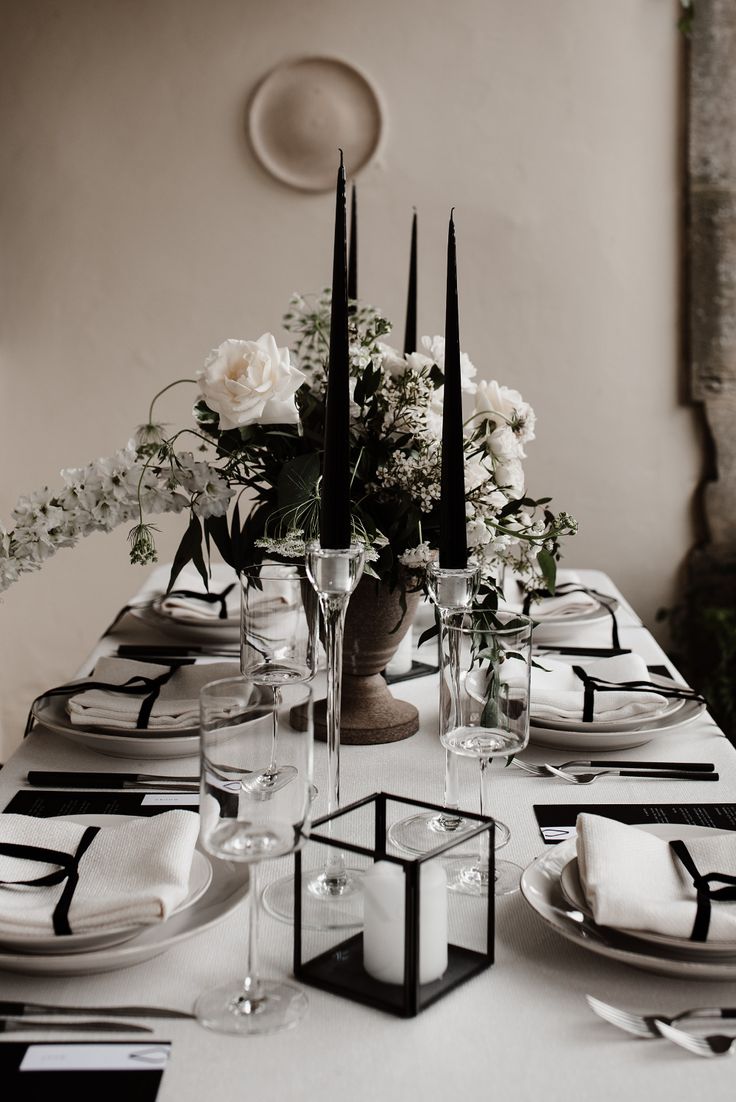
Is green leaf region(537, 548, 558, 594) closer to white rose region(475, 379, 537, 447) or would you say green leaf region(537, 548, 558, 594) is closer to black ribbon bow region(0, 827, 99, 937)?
white rose region(475, 379, 537, 447)

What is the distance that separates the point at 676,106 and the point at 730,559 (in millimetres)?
1410

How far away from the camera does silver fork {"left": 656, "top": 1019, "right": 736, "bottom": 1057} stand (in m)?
0.77

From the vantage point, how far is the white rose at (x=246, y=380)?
1.23 m

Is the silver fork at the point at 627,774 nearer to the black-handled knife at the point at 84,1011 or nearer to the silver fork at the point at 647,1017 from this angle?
the silver fork at the point at 647,1017

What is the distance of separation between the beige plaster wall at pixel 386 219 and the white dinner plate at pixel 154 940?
8.63 feet

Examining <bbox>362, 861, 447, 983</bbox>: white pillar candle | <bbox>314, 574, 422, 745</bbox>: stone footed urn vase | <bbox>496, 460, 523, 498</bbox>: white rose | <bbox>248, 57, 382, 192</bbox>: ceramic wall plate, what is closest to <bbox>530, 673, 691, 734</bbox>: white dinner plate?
<bbox>314, 574, 422, 745</bbox>: stone footed urn vase

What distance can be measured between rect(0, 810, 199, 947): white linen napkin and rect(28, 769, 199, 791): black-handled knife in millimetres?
171

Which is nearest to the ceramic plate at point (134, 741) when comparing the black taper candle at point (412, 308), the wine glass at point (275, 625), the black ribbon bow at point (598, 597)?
the wine glass at point (275, 625)

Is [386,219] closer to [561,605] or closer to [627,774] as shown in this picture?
[561,605]

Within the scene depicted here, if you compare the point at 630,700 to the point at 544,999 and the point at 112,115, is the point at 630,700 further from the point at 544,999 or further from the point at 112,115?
the point at 112,115

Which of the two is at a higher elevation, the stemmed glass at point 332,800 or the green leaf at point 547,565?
the green leaf at point 547,565

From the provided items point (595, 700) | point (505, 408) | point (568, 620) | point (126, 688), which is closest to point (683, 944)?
point (595, 700)

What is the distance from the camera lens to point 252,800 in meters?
0.78

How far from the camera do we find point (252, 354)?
124 centimetres
